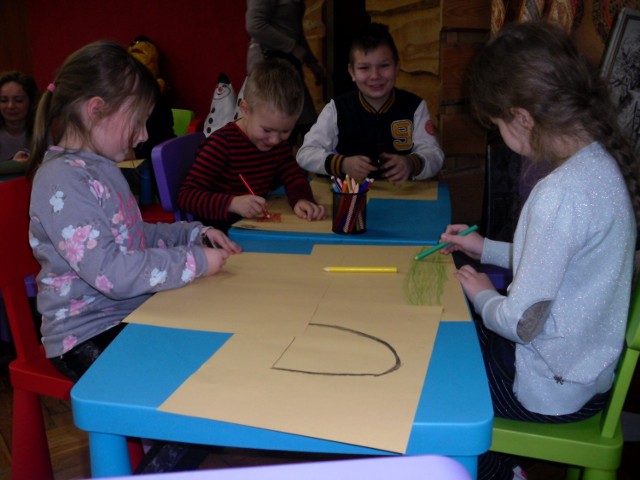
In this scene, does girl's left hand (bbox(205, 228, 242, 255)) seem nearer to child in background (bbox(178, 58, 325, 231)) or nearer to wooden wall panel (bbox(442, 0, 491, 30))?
child in background (bbox(178, 58, 325, 231))

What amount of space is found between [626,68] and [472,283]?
0.77 m

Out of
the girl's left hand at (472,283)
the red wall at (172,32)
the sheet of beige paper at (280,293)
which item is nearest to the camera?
the sheet of beige paper at (280,293)

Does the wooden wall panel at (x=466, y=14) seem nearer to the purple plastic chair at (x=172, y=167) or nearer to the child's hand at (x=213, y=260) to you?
the purple plastic chair at (x=172, y=167)

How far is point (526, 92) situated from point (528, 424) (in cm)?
54

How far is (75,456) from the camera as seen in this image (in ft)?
5.69

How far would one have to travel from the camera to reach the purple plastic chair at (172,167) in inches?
69.8

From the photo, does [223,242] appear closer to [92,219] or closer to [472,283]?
[92,219]

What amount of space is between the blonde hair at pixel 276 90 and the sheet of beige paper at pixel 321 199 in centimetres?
24

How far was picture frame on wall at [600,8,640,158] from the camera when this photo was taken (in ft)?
4.86

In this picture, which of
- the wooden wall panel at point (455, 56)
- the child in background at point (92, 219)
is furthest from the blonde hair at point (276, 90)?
the wooden wall panel at point (455, 56)

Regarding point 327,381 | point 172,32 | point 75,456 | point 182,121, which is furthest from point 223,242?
point 172,32

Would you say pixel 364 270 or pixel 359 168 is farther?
pixel 359 168

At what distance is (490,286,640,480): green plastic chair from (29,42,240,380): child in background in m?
0.58

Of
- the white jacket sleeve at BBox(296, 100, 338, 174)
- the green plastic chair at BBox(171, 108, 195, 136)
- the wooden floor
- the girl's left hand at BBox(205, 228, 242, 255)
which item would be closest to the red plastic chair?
the wooden floor
